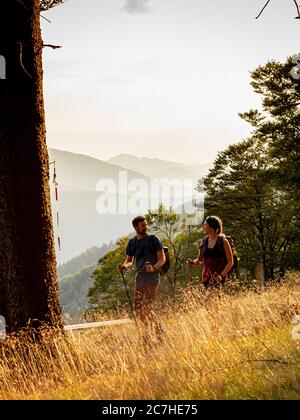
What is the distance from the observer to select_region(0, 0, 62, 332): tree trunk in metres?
6.51

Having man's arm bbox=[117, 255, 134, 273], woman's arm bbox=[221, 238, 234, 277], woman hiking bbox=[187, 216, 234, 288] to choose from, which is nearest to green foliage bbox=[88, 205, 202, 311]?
man's arm bbox=[117, 255, 134, 273]

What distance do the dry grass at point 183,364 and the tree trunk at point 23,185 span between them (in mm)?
555

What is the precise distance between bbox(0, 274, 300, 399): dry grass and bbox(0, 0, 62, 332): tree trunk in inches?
21.9

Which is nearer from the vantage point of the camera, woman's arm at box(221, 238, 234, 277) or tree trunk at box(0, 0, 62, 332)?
tree trunk at box(0, 0, 62, 332)

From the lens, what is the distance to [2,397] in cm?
Answer: 576

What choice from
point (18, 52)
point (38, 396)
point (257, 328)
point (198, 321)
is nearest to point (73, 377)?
point (38, 396)

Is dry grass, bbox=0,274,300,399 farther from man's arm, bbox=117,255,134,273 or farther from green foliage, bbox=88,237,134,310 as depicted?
green foliage, bbox=88,237,134,310

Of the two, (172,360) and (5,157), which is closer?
(172,360)

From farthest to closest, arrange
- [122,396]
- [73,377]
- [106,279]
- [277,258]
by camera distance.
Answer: [106,279] → [277,258] → [73,377] → [122,396]

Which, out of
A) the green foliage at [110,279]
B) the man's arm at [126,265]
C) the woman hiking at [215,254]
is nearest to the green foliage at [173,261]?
the green foliage at [110,279]

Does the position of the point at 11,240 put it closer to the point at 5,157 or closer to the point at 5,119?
the point at 5,157

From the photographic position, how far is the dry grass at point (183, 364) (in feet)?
15.4

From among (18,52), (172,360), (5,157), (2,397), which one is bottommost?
(2,397)

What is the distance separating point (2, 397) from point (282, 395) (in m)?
2.84
